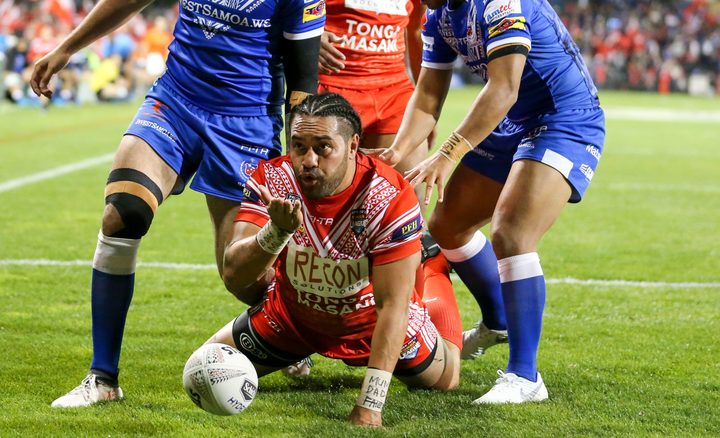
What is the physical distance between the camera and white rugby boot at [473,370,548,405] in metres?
4.95

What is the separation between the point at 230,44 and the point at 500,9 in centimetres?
126

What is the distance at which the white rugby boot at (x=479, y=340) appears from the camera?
5.98 metres

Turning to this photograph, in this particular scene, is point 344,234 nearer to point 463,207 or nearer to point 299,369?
point 299,369

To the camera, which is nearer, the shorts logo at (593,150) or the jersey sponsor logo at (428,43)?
the shorts logo at (593,150)

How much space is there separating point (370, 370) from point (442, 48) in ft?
6.27

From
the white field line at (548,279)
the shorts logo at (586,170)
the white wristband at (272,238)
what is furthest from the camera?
the white field line at (548,279)

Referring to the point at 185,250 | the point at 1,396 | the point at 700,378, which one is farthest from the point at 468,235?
the point at 185,250

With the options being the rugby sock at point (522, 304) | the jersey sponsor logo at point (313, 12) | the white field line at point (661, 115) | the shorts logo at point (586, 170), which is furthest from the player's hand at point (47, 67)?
the white field line at point (661, 115)

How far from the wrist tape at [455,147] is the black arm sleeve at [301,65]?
0.80m

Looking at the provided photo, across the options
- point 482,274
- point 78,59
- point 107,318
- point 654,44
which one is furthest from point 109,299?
point 654,44

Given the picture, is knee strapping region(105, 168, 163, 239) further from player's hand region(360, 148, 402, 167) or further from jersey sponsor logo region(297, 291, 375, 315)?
player's hand region(360, 148, 402, 167)

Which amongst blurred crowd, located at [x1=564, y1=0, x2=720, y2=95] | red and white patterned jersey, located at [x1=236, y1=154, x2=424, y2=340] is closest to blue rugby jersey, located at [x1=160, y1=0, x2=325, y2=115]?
red and white patterned jersey, located at [x1=236, y1=154, x2=424, y2=340]

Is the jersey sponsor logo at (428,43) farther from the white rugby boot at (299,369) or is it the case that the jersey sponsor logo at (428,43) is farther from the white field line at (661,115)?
the white field line at (661,115)

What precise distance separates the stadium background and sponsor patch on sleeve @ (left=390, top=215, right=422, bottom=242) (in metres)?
0.76
